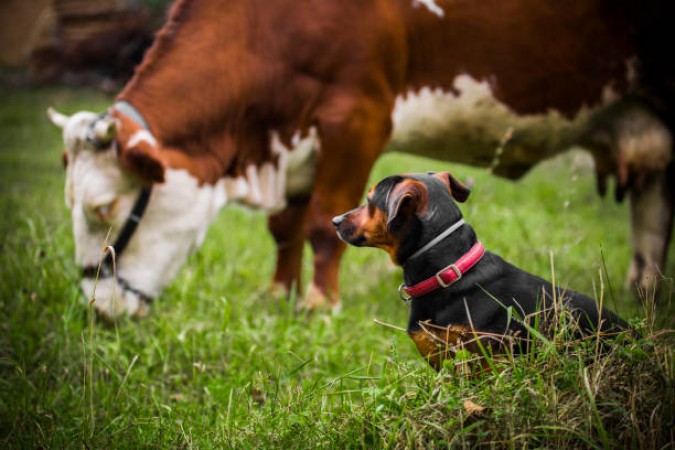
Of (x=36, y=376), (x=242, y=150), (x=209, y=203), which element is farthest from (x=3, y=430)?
(x=242, y=150)

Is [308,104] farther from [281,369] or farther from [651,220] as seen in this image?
[651,220]

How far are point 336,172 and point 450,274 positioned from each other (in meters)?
1.53

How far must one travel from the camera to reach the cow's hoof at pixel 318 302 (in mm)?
3332

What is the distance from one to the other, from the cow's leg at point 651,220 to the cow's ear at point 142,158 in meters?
2.86

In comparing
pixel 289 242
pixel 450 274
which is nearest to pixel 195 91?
pixel 289 242

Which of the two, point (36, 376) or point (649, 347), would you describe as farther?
point (36, 376)

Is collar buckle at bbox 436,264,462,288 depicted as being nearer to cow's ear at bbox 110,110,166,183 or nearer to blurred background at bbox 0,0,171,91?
cow's ear at bbox 110,110,166,183

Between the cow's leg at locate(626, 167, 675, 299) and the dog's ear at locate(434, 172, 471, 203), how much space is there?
2601mm

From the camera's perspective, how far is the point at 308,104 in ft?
10.9

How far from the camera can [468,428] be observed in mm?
1568

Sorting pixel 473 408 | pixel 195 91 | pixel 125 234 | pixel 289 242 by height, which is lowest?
pixel 289 242

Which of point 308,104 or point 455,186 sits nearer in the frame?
point 455,186

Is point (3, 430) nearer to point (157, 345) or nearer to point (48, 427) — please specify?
point (48, 427)

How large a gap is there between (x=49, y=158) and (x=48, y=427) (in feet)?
22.3
